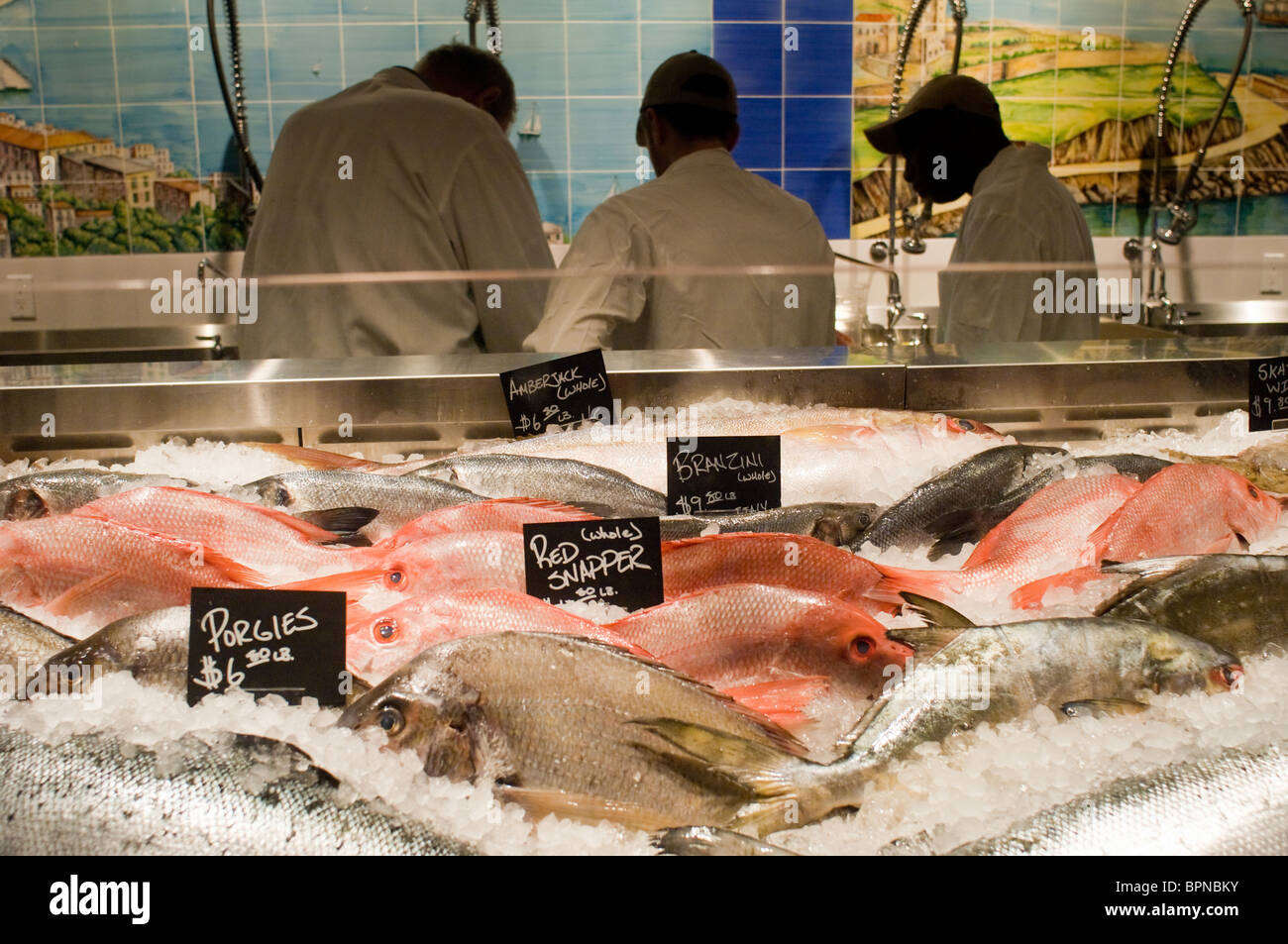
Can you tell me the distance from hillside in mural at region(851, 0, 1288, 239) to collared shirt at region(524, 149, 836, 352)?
1468 millimetres

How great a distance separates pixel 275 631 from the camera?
990 millimetres

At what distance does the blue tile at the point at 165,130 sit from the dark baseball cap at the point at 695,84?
2.08m

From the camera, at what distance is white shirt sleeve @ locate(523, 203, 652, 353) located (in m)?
2.62

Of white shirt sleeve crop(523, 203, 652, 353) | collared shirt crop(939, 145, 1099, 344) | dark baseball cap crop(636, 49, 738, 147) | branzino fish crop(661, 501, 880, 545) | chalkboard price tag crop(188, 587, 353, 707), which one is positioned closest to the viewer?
chalkboard price tag crop(188, 587, 353, 707)

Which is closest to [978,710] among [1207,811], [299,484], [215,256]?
[1207,811]

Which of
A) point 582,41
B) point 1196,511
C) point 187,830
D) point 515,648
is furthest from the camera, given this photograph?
point 582,41

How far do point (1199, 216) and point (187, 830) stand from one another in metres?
4.84

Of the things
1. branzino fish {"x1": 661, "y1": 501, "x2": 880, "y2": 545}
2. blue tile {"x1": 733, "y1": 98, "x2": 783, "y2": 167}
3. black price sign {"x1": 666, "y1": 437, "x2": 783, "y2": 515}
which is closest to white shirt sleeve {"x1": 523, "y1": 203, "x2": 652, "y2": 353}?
black price sign {"x1": 666, "y1": 437, "x2": 783, "y2": 515}

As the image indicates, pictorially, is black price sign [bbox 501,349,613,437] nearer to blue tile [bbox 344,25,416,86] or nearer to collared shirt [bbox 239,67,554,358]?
collared shirt [bbox 239,67,554,358]

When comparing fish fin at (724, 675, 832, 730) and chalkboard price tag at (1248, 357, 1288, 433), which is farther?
chalkboard price tag at (1248, 357, 1288, 433)

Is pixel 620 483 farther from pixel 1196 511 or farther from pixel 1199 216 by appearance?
pixel 1199 216

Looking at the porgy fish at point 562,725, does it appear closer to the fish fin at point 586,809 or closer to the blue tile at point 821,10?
the fish fin at point 586,809

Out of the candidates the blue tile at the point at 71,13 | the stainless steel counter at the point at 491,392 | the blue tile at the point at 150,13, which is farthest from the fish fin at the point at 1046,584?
the blue tile at the point at 71,13

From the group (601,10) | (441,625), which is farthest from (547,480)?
(601,10)
